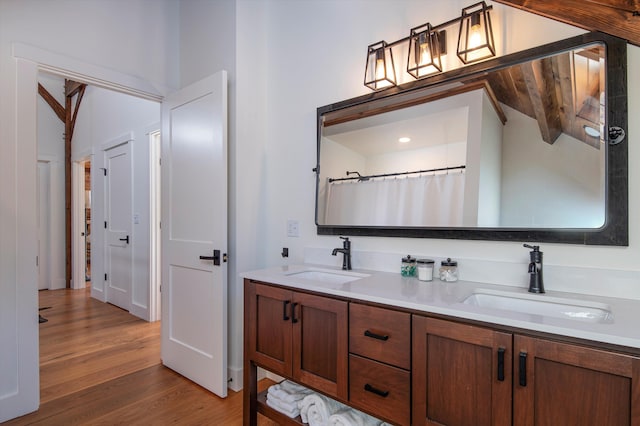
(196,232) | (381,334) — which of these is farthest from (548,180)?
(196,232)

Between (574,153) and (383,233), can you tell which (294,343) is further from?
(574,153)

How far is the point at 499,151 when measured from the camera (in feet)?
5.01

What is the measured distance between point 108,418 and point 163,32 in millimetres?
2821

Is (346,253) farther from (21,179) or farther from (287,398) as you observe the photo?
(21,179)

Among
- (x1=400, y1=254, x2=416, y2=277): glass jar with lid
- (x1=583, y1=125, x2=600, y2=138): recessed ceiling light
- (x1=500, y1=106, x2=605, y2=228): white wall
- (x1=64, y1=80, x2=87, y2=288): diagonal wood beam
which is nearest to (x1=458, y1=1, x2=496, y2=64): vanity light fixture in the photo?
(x1=500, y1=106, x2=605, y2=228): white wall

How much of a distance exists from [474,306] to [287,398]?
1.12 meters

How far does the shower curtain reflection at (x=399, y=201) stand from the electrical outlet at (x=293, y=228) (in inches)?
11.7

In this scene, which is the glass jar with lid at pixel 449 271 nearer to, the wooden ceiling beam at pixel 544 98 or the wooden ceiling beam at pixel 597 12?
the wooden ceiling beam at pixel 544 98

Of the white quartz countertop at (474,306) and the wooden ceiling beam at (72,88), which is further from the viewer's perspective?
the wooden ceiling beam at (72,88)

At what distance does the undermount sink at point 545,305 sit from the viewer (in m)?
1.17

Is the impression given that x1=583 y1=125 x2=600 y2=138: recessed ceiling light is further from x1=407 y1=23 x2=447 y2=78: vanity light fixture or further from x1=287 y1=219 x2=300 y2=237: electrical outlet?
x1=287 y1=219 x2=300 y2=237: electrical outlet

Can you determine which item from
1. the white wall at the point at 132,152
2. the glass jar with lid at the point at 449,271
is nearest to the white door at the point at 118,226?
the white wall at the point at 132,152

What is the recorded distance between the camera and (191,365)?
2408 mm

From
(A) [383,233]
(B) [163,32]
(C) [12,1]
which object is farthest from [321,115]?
(C) [12,1]
